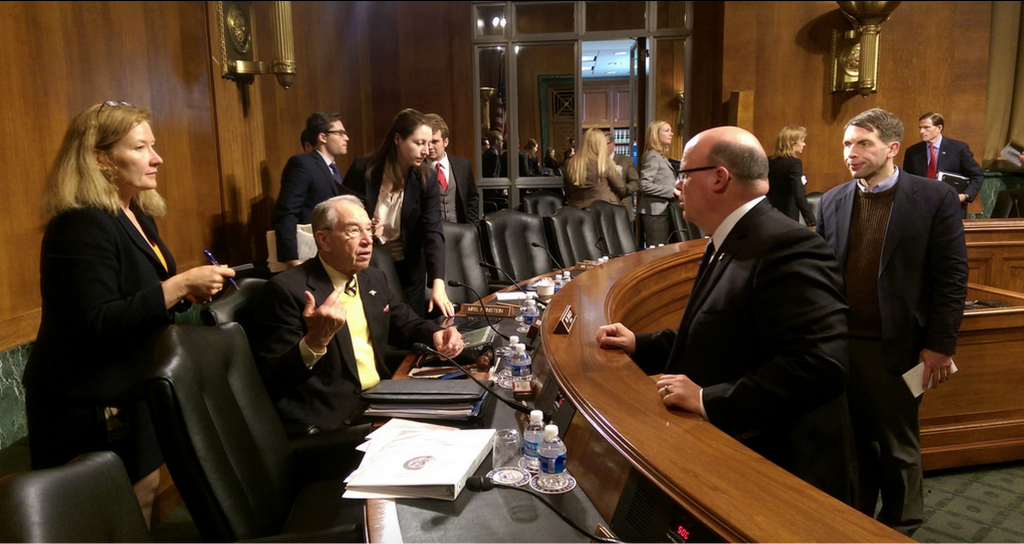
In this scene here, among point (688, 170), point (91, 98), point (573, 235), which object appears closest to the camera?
point (688, 170)

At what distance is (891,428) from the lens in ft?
7.55

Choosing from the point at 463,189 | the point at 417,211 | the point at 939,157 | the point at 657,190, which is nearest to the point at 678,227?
the point at 657,190

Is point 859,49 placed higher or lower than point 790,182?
higher

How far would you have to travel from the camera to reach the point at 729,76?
6.69 metres

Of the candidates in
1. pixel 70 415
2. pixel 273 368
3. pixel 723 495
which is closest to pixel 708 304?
pixel 723 495

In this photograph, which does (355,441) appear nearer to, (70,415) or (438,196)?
(70,415)

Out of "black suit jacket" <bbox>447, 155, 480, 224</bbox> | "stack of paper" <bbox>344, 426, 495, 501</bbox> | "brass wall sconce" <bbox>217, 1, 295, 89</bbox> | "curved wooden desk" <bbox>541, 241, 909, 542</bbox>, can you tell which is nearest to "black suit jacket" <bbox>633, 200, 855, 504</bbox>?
"curved wooden desk" <bbox>541, 241, 909, 542</bbox>

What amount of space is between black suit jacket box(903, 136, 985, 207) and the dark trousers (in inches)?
162

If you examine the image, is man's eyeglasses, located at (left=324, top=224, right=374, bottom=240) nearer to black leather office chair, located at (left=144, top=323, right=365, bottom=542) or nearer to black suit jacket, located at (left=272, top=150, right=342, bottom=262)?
black leather office chair, located at (left=144, top=323, right=365, bottom=542)

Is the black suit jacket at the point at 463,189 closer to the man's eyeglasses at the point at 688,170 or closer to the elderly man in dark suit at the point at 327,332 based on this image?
the elderly man in dark suit at the point at 327,332

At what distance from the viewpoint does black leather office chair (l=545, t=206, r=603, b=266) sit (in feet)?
14.2

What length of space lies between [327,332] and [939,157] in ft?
19.1

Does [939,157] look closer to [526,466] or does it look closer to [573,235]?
[573,235]

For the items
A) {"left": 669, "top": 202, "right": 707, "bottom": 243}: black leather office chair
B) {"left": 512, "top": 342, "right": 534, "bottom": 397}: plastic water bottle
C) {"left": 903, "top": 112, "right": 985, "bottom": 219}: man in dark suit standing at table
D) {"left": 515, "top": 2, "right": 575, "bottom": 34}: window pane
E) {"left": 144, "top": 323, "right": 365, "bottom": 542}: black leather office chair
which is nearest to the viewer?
{"left": 144, "top": 323, "right": 365, "bottom": 542}: black leather office chair
